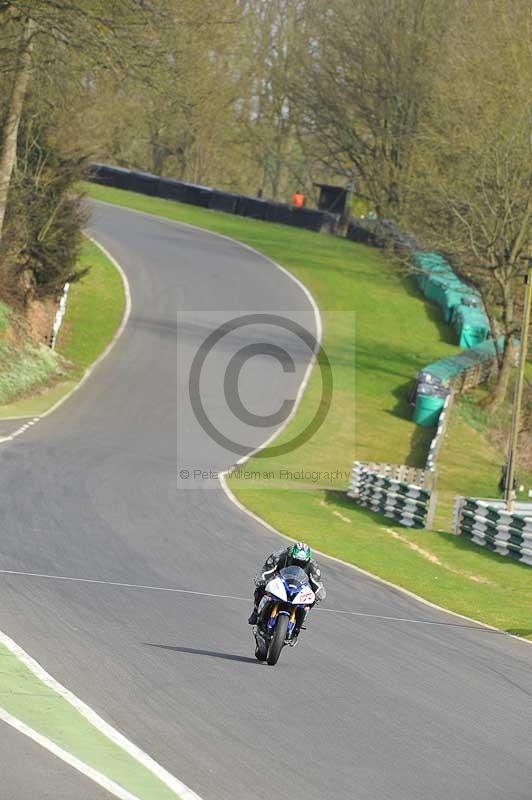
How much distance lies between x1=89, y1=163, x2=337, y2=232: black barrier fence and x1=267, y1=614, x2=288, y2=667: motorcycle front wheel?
58.3 meters

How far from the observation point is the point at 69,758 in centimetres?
773

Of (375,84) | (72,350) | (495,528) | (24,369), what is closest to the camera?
(495,528)

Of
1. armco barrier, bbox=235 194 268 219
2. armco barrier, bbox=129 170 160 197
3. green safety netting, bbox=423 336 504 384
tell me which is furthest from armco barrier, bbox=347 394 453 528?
armco barrier, bbox=129 170 160 197

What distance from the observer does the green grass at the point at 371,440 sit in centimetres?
2059

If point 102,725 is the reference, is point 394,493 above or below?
below

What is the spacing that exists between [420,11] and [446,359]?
28.7m

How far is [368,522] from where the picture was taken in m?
25.5

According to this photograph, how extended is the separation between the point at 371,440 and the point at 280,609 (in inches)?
1000

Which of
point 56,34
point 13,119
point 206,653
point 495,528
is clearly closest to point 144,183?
point 56,34

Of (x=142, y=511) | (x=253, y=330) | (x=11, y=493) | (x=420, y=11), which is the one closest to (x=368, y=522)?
(x=142, y=511)

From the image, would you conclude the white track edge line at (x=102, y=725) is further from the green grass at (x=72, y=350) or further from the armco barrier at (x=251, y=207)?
the armco barrier at (x=251, y=207)

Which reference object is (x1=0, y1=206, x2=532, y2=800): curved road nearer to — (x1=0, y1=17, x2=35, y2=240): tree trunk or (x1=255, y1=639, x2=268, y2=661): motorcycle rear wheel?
(x1=255, y1=639, x2=268, y2=661): motorcycle rear wheel

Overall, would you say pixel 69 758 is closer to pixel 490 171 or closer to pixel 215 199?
pixel 490 171

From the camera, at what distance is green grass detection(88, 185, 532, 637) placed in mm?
20594
